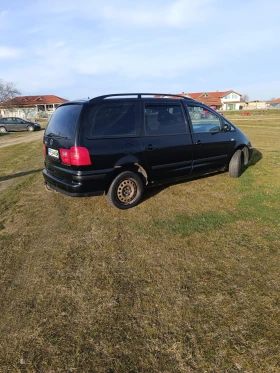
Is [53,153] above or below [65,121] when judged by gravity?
below

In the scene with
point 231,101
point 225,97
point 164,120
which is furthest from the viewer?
point 231,101

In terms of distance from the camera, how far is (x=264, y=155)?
819cm

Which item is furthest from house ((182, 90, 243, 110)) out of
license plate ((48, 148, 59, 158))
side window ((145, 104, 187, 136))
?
license plate ((48, 148, 59, 158))

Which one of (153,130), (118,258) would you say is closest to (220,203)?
(153,130)

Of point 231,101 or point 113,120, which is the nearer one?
point 113,120

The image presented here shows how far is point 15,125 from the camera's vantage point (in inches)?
904

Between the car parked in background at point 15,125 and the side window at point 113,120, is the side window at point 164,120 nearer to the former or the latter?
the side window at point 113,120

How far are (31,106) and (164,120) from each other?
64510mm

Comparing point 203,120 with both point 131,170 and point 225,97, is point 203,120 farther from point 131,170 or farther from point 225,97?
point 225,97

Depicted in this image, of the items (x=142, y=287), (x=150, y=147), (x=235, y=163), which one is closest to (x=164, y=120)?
(x=150, y=147)

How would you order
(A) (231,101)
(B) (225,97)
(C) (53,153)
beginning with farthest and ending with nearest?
(A) (231,101) < (B) (225,97) < (C) (53,153)

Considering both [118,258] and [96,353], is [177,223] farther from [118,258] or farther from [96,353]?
[96,353]

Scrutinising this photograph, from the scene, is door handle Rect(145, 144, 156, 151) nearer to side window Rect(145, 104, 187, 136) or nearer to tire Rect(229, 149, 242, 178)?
side window Rect(145, 104, 187, 136)

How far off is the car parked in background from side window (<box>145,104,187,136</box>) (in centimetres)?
2205
